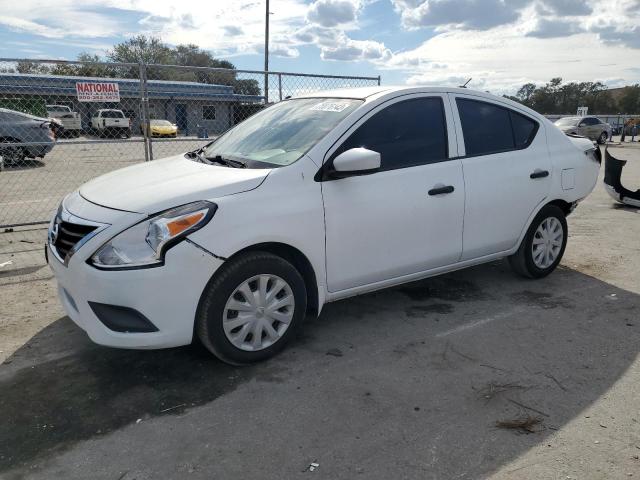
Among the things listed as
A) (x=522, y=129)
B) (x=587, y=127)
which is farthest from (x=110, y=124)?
(x=587, y=127)

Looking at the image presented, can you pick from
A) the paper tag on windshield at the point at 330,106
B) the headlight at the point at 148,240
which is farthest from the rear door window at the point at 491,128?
the headlight at the point at 148,240

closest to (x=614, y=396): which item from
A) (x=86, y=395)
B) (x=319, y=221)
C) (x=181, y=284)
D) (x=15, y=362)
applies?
(x=319, y=221)

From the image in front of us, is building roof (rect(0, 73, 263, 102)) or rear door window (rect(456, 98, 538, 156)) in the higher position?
building roof (rect(0, 73, 263, 102))

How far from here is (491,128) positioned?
4660 millimetres

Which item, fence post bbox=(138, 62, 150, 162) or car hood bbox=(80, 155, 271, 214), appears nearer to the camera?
car hood bbox=(80, 155, 271, 214)

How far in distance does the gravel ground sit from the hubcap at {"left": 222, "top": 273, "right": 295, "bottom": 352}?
0.64 ft

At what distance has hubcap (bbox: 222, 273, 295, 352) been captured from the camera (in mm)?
3363

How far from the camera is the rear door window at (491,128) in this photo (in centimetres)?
447

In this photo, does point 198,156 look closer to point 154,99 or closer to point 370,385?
point 370,385

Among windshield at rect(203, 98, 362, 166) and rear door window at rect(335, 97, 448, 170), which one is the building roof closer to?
windshield at rect(203, 98, 362, 166)

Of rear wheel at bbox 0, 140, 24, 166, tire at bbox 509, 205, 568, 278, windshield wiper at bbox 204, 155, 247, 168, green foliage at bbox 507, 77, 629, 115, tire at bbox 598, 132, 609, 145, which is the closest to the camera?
windshield wiper at bbox 204, 155, 247, 168

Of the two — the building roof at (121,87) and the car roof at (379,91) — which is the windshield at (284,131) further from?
the building roof at (121,87)

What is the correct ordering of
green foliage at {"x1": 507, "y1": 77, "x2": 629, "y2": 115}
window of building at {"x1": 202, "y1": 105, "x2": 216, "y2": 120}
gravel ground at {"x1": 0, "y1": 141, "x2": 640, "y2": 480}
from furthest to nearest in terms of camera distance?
green foliage at {"x1": 507, "y1": 77, "x2": 629, "y2": 115}, window of building at {"x1": 202, "y1": 105, "x2": 216, "y2": 120}, gravel ground at {"x1": 0, "y1": 141, "x2": 640, "y2": 480}

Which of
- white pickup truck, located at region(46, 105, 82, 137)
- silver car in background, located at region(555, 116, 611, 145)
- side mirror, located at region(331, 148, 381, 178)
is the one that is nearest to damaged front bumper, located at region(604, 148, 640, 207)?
side mirror, located at region(331, 148, 381, 178)
